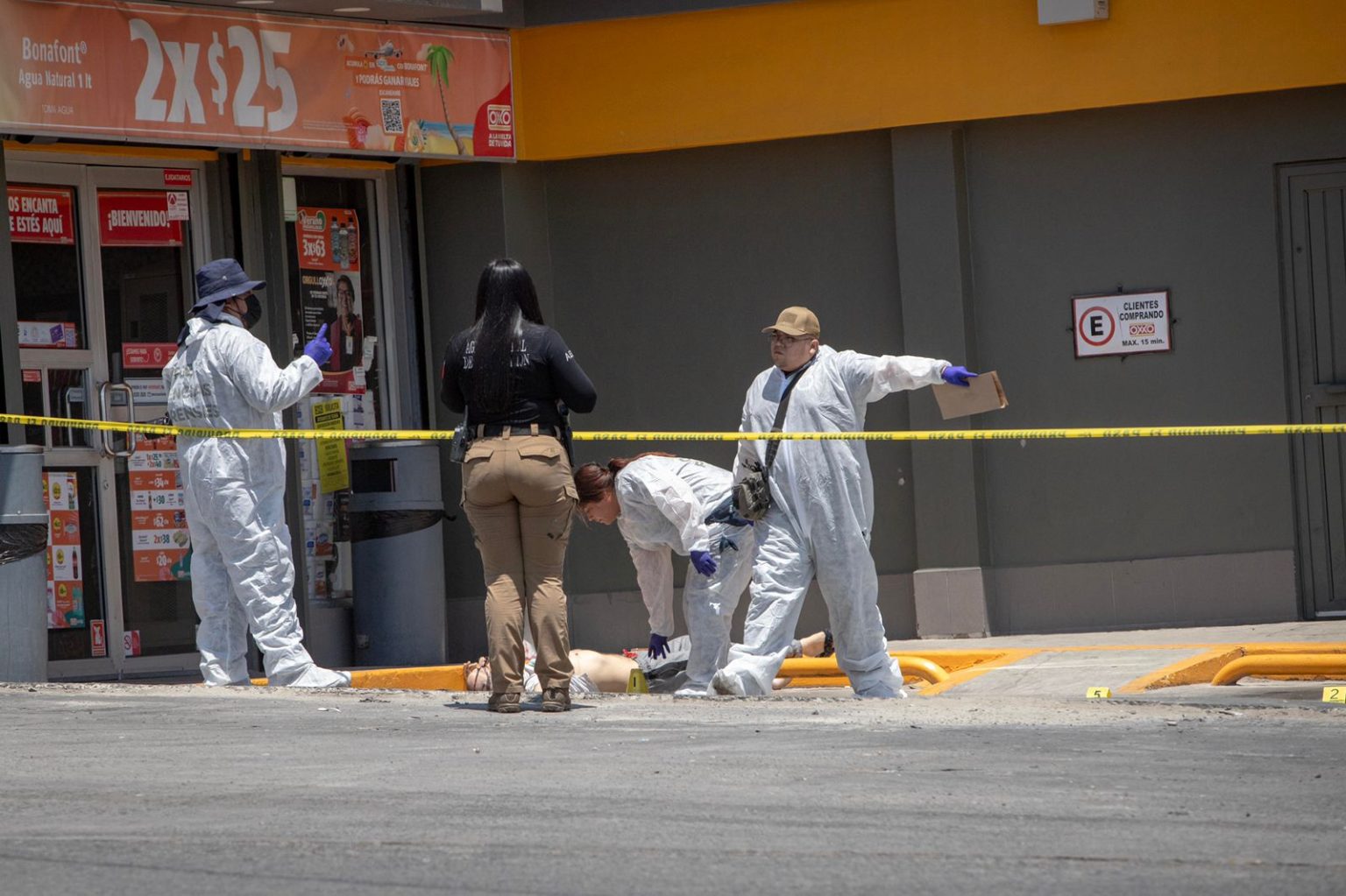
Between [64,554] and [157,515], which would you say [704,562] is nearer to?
[157,515]

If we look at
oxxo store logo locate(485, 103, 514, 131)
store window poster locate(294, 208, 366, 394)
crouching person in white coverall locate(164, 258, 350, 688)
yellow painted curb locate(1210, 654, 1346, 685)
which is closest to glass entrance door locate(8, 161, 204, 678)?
store window poster locate(294, 208, 366, 394)

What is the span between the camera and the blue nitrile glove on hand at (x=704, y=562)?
879 cm

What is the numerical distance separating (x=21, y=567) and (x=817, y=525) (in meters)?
3.95

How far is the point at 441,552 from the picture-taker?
1198cm

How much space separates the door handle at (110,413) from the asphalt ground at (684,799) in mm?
3207

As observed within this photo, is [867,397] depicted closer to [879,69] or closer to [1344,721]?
[1344,721]

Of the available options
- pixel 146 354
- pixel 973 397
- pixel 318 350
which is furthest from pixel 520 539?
pixel 146 354

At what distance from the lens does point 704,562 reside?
8812 mm

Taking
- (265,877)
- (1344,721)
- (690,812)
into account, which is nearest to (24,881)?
(265,877)

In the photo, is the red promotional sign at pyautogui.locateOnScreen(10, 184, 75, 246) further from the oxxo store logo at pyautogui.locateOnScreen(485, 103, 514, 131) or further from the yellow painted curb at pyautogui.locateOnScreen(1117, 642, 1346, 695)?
the yellow painted curb at pyautogui.locateOnScreen(1117, 642, 1346, 695)

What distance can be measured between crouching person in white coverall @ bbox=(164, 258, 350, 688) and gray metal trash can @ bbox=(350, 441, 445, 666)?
7.77 ft

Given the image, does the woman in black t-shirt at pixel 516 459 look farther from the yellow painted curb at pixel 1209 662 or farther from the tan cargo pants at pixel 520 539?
the yellow painted curb at pixel 1209 662

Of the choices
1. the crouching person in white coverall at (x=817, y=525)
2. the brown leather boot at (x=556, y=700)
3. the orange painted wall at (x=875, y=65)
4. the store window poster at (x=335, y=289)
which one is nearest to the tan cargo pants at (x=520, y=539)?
the brown leather boot at (x=556, y=700)

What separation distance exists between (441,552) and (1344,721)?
627cm
